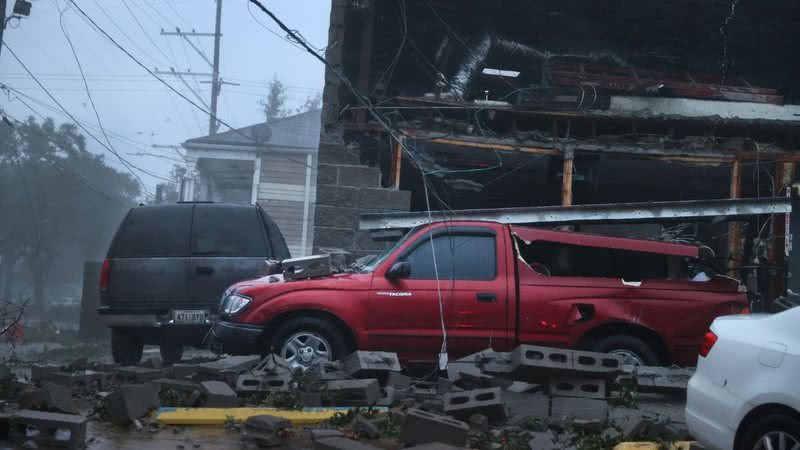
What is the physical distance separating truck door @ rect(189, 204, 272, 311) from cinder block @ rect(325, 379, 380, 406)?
351 centimetres

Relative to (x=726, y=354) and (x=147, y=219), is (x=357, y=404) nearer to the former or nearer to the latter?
(x=726, y=354)

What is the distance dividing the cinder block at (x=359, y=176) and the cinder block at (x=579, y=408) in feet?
24.0

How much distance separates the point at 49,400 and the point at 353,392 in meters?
2.45

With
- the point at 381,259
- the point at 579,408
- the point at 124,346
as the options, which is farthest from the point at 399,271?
the point at 124,346

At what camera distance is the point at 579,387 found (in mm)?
7676

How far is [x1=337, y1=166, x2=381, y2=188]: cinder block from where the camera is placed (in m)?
14.4

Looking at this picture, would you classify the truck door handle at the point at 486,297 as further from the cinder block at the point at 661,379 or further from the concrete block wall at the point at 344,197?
the concrete block wall at the point at 344,197

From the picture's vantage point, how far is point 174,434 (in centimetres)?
696

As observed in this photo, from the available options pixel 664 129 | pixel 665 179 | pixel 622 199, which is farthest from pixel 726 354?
pixel 622 199

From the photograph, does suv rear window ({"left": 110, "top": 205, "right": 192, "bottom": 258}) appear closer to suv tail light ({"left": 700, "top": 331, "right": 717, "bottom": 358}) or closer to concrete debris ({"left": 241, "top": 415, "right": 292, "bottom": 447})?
concrete debris ({"left": 241, "top": 415, "right": 292, "bottom": 447})

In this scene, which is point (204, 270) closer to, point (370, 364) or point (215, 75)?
point (370, 364)

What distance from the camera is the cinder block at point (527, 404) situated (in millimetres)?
7480

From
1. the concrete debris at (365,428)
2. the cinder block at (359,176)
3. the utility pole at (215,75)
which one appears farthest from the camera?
the utility pole at (215,75)

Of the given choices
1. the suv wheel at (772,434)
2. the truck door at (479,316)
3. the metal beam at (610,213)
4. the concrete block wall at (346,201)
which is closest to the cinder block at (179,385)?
the truck door at (479,316)
